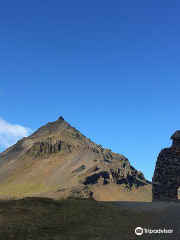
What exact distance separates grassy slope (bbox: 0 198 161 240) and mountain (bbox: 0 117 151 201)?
2687 inches

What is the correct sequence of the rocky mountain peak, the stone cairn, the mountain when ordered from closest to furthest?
the stone cairn → the mountain → the rocky mountain peak

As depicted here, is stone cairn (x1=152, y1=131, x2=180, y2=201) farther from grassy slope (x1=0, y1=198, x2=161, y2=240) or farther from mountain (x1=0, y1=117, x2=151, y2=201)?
mountain (x1=0, y1=117, x2=151, y2=201)

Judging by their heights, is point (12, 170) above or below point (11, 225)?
above

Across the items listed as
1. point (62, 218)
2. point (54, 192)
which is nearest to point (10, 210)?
point (62, 218)

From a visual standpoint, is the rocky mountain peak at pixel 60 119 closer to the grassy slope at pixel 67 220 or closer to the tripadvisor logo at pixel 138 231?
the grassy slope at pixel 67 220

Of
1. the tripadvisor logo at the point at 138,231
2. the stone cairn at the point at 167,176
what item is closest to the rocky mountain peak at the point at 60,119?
the stone cairn at the point at 167,176

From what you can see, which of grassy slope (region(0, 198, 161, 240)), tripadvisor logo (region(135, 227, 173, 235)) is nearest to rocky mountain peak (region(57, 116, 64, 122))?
grassy slope (region(0, 198, 161, 240))

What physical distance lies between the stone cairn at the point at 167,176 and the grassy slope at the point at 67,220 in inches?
391

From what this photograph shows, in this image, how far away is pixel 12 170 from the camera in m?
151

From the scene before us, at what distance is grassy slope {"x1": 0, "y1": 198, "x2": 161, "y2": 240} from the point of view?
12.0 metres

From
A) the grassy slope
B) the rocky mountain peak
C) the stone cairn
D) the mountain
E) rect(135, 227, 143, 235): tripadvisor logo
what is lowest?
rect(135, 227, 143, 235): tripadvisor logo

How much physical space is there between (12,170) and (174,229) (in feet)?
481

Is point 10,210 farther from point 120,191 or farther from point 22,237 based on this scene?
point 120,191

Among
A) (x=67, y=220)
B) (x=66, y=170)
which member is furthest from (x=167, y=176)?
(x=66, y=170)
